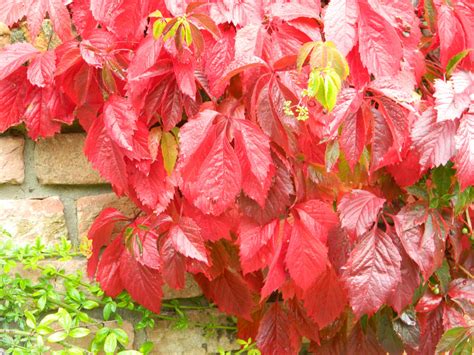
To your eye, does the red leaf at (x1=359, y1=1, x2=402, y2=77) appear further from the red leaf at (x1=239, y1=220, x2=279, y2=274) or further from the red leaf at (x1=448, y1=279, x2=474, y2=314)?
the red leaf at (x1=448, y1=279, x2=474, y2=314)

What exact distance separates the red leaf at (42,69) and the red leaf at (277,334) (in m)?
0.69

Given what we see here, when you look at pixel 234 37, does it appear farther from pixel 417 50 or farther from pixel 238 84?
pixel 417 50

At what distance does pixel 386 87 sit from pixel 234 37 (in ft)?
1.01

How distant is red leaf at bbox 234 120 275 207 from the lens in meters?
1.10

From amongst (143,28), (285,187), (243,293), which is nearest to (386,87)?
(285,187)

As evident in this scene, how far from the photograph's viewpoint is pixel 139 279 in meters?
1.35

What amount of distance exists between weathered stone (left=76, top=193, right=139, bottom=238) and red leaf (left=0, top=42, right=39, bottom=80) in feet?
1.20

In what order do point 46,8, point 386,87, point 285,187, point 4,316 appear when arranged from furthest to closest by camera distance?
point 4,316 < point 46,8 < point 285,187 < point 386,87

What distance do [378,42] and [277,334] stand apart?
26.7 inches

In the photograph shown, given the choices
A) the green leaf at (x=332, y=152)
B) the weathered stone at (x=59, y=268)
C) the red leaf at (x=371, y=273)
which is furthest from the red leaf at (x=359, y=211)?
the weathered stone at (x=59, y=268)

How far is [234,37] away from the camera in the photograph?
4.02ft

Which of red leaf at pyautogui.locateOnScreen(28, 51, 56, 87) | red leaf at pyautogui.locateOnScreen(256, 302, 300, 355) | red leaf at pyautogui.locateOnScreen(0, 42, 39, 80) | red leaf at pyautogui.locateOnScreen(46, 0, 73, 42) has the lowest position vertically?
red leaf at pyautogui.locateOnScreen(256, 302, 300, 355)

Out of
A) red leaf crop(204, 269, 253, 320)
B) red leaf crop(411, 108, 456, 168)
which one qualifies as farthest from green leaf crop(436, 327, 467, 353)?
red leaf crop(204, 269, 253, 320)

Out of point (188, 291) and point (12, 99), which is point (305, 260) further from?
point (12, 99)
